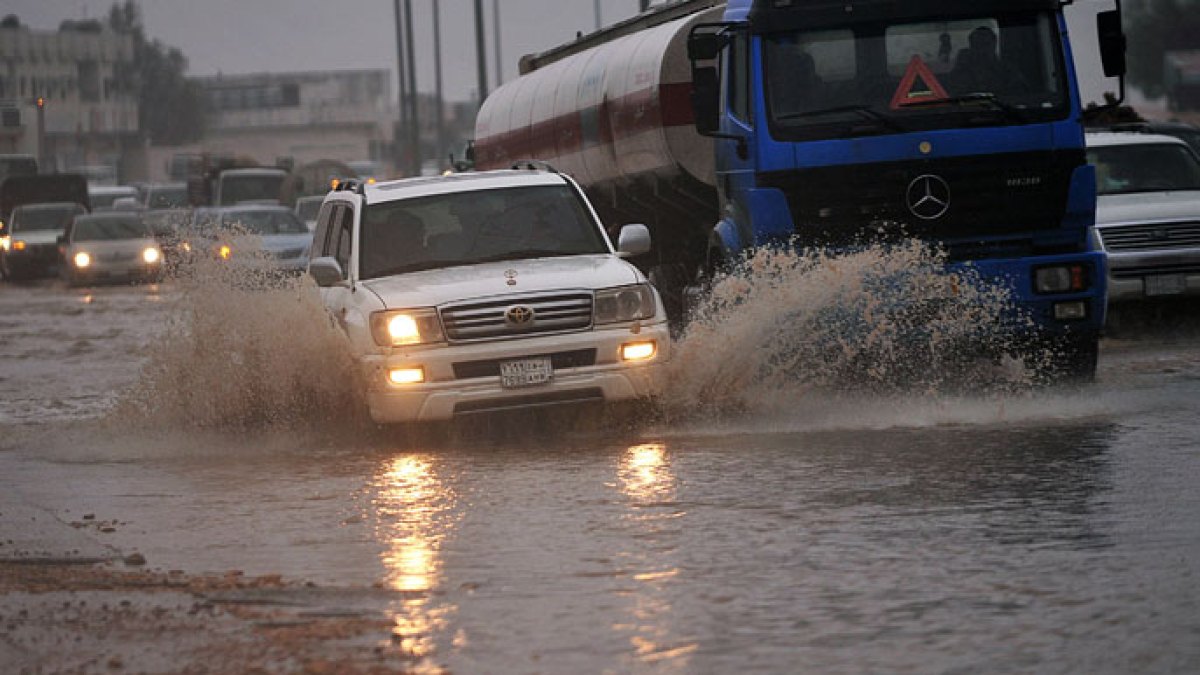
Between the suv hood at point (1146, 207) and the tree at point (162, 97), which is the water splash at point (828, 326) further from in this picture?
the tree at point (162, 97)

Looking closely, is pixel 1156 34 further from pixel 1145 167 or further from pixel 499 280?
pixel 499 280

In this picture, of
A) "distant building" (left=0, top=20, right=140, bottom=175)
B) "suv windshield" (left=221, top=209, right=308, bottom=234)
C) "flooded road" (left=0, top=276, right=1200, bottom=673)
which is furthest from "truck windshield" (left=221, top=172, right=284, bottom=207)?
"distant building" (left=0, top=20, right=140, bottom=175)

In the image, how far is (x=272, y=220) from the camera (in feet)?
133

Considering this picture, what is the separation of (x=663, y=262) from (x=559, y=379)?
668 centimetres

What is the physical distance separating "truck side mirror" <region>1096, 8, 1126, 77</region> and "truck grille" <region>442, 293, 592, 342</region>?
402 centimetres

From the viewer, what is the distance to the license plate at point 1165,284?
20.0 m

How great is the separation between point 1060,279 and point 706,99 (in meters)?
2.61

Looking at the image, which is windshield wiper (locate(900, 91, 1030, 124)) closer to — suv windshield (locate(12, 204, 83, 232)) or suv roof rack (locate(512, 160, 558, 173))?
suv roof rack (locate(512, 160, 558, 173))

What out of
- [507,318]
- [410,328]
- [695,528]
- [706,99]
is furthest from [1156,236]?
[695,528]

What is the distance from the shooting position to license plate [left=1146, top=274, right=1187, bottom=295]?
20.0 m

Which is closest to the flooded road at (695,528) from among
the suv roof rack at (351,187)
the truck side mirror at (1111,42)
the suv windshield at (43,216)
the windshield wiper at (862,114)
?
the suv roof rack at (351,187)

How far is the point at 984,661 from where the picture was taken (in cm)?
688

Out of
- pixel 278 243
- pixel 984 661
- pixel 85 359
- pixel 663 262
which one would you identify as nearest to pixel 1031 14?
pixel 663 262

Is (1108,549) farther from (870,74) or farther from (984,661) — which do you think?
(870,74)
